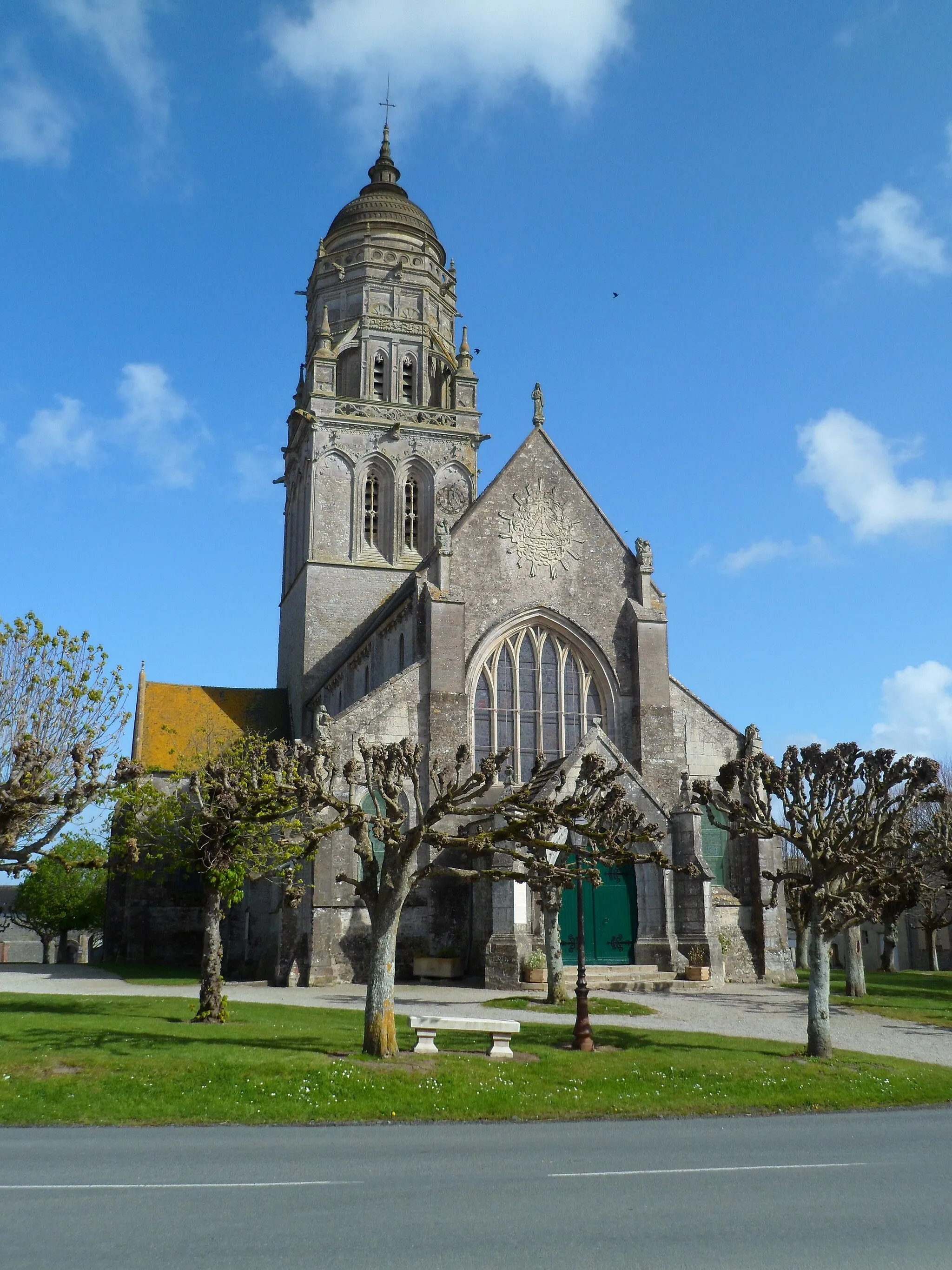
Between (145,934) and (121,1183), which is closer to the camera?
(121,1183)

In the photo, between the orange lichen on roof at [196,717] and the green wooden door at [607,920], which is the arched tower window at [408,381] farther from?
the green wooden door at [607,920]

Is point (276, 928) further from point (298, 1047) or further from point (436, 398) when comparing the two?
→ point (436, 398)

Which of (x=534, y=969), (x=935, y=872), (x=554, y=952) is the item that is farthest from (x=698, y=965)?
(x=935, y=872)

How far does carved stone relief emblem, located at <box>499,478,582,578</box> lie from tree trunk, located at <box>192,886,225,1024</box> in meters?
16.0

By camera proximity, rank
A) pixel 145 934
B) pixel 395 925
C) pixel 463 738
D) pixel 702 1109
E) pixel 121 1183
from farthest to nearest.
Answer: pixel 145 934, pixel 463 738, pixel 395 925, pixel 702 1109, pixel 121 1183

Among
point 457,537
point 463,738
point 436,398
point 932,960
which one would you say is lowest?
point 932,960

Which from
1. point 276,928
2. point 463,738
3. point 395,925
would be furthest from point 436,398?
point 395,925

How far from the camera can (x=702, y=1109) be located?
14578 millimetres

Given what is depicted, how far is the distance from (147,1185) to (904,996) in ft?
81.4

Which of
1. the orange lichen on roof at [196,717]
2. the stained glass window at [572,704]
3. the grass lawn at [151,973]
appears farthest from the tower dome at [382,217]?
the grass lawn at [151,973]

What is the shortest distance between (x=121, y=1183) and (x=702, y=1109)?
26.2 ft

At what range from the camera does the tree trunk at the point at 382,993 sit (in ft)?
52.9

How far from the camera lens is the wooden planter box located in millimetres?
28141

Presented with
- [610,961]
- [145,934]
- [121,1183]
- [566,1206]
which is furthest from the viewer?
[145,934]
